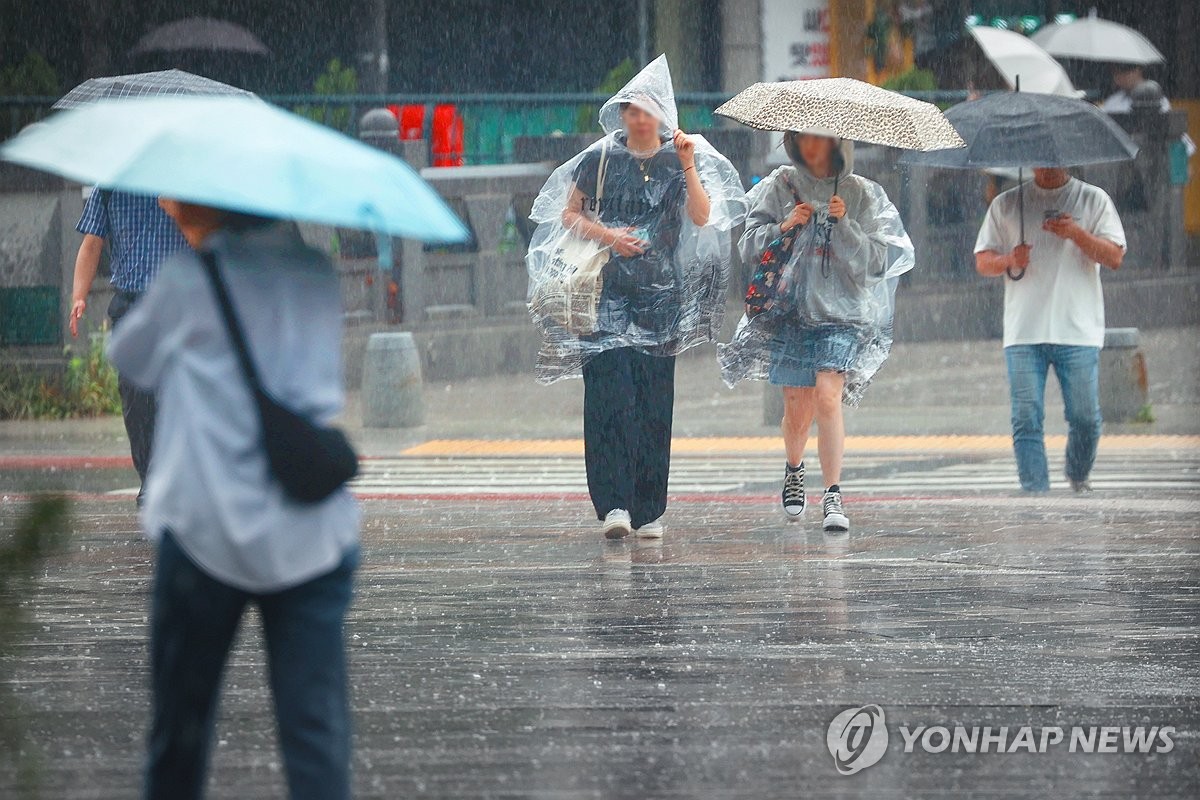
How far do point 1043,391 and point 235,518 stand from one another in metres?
6.79

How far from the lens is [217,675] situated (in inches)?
146

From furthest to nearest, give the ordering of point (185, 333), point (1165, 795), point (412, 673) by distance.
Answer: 1. point (412, 673)
2. point (1165, 795)
3. point (185, 333)

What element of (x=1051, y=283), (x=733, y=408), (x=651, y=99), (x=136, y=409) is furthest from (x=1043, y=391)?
(x=733, y=408)

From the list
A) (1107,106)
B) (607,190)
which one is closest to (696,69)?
(1107,106)

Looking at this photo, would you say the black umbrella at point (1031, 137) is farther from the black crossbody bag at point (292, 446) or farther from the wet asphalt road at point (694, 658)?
the black crossbody bag at point (292, 446)

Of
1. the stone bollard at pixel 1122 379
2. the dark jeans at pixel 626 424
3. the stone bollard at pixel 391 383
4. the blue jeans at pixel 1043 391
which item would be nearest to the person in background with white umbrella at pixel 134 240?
the dark jeans at pixel 626 424

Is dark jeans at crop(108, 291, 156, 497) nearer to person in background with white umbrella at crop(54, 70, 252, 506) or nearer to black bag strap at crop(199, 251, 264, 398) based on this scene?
person in background with white umbrella at crop(54, 70, 252, 506)

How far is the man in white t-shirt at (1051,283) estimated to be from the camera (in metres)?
9.67

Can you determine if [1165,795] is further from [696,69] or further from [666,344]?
[696,69]

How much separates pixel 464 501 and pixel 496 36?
14151mm

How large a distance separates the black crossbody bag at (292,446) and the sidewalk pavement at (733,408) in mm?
9152

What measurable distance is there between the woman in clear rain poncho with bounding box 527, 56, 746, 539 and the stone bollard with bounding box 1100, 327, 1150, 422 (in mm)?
6118

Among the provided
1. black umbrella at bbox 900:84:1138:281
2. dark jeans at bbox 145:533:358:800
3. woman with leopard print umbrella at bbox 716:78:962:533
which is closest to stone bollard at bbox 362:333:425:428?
black umbrella at bbox 900:84:1138:281

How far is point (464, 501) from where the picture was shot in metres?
10.4
